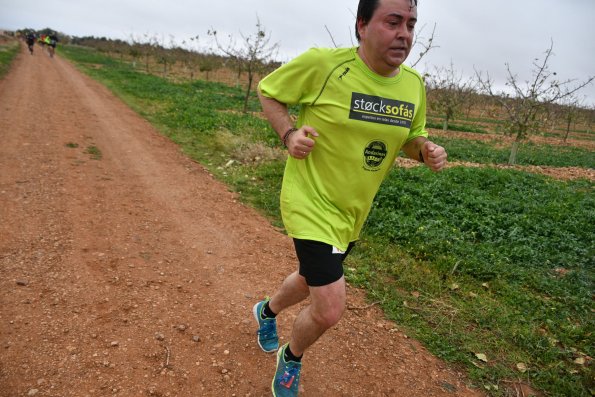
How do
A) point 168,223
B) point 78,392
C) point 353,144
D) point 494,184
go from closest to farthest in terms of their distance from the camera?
point 353,144 < point 78,392 < point 168,223 < point 494,184

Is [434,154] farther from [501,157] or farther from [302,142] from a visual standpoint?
[501,157]

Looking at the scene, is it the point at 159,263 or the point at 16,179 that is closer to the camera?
the point at 159,263

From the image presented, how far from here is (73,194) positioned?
17.1 feet

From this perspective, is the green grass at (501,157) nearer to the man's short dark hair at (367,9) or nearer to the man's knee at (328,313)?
the man's short dark hair at (367,9)

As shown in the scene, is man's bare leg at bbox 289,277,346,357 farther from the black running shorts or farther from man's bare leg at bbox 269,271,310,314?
man's bare leg at bbox 269,271,310,314

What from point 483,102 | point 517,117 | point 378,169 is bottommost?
point 378,169

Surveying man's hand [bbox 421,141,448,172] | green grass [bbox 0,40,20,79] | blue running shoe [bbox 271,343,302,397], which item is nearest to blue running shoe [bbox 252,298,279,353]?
blue running shoe [bbox 271,343,302,397]

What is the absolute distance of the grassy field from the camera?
3.27 m

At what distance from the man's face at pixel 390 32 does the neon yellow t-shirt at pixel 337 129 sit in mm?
104

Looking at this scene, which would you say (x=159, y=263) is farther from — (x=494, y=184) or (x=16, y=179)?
(x=494, y=184)

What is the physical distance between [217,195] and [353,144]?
14.1 ft

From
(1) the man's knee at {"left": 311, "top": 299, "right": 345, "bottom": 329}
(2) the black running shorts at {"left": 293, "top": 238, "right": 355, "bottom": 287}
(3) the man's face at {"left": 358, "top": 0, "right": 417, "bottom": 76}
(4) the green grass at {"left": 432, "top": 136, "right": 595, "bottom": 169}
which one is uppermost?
(3) the man's face at {"left": 358, "top": 0, "right": 417, "bottom": 76}

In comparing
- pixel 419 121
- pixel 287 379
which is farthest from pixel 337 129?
pixel 287 379

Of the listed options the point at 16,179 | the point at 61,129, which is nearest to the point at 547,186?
the point at 16,179
